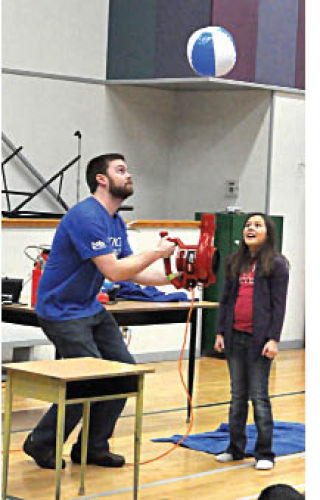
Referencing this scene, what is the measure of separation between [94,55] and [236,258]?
6.04m

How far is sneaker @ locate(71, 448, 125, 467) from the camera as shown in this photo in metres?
6.68

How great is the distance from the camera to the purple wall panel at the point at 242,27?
458 inches

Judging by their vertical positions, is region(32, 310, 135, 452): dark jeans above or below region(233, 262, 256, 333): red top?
below

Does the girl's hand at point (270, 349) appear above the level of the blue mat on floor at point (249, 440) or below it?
above

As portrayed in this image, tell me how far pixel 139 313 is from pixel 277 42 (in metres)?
5.31

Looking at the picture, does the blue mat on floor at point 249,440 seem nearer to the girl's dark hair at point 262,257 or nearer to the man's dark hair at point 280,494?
the girl's dark hair at point 262,257

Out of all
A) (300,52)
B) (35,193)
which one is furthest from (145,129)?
(35,193)

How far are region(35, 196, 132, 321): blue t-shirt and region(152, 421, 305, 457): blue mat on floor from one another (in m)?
1.59

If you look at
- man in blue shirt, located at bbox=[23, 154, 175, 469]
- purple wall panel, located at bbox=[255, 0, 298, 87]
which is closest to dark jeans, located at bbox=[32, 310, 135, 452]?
man in blue shirt, located at bbox=[23, 154, 175, 469]

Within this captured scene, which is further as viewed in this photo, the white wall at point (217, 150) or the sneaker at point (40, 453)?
the white wall at point (217, 150)

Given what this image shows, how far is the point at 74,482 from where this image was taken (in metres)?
6.27

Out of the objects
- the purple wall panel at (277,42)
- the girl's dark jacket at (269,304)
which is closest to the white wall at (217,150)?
the purple wall panel at (277,42)

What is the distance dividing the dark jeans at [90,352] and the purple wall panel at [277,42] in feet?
20.1

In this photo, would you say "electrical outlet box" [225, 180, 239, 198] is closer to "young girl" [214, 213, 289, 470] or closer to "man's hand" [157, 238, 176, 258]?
"young girl" [214, 213, 289, 470]
